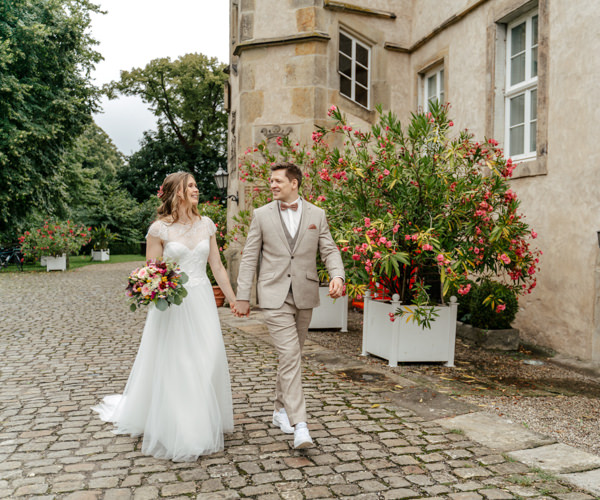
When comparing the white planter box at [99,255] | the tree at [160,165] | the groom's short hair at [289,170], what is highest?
the tree at [160,165]

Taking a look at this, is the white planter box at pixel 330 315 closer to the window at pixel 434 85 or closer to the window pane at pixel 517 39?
the window at pixel 434 85

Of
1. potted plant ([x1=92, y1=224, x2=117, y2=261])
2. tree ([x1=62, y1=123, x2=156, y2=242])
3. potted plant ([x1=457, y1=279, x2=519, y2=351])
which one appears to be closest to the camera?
potted plant ([x1=457, y1=279, x2=519, y2=351])

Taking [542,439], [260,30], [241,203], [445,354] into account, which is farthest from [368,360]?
[260,30]

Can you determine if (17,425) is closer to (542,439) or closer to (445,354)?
(542,439)

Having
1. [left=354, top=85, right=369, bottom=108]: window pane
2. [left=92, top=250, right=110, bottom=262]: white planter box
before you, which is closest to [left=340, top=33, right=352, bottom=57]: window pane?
[left=354, top=85, right=369, bottom=108]: window pane

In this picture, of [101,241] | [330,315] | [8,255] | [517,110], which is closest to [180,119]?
[101,241]

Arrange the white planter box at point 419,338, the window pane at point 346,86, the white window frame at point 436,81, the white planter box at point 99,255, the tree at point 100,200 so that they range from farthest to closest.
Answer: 1. the white planter box at point 99,255
2. the tree at point 100,200
3. the window pane at point 346,86
4. the white window frame at point 436,81
5. the white planter box at point 419,338

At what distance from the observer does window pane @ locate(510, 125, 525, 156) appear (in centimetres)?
847

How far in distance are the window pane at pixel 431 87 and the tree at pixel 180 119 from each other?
2640 cm

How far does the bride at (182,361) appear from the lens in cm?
381

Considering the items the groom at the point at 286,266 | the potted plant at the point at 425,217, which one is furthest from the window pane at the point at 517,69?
the groom at the point at 286,266

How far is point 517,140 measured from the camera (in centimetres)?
858

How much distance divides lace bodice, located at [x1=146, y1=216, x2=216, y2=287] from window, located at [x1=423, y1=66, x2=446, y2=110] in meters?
7.67

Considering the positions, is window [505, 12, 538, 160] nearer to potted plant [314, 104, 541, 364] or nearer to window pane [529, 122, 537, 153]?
window pane [529, 122, 537, 153]
